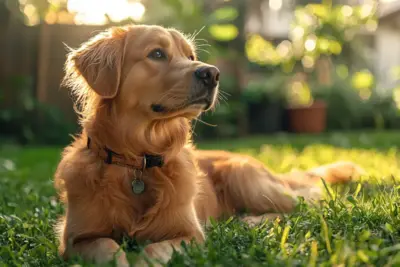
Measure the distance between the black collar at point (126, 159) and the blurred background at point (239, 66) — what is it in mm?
4491

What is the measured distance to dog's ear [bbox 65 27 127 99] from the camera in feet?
9.17

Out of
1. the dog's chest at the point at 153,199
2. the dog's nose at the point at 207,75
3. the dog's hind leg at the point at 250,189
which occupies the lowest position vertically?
the dog's hind leg at the point at 250,189

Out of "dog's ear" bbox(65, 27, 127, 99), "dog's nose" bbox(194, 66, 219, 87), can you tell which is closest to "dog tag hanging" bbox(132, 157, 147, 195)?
"dog's ear" bbox(65, 27, 127, 99)

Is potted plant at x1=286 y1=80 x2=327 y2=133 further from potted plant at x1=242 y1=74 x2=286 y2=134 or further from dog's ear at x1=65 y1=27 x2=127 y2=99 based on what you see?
dog's ear at x1=65 y1=27 x2=127 y2=99

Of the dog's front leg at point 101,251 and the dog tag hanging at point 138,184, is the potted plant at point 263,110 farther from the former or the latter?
the dog's front leg at point 101,251

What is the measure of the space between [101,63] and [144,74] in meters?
0.23

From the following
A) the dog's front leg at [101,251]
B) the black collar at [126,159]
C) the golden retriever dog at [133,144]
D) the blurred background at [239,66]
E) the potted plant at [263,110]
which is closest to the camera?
the dog's front leg at [101,251]

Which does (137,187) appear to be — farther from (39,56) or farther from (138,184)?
(39,56)

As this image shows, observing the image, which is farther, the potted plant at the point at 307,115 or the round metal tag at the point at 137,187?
the potted plant at the point at 307,115

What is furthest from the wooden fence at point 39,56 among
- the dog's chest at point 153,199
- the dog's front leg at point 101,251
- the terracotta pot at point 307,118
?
the dog's front leg at point 101,251

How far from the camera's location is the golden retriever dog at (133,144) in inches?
103

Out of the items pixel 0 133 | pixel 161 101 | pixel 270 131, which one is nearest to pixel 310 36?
pixel 270 131

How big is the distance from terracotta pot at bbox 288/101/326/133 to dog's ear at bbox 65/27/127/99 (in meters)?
9.24

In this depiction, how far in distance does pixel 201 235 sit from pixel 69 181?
71 cm
